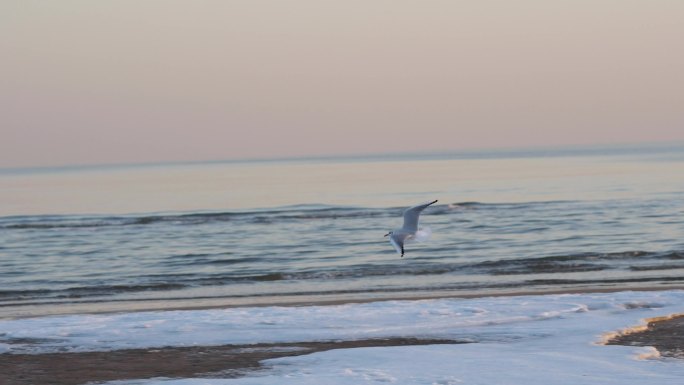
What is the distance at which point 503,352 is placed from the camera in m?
12.8

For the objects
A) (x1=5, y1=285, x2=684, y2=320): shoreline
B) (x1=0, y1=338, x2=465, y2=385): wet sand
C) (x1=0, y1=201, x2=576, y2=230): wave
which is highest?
(x1=0, y1=338, x2=465, y2=385): wet sand

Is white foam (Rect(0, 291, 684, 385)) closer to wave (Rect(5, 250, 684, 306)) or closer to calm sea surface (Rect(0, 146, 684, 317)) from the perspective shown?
calm sea surface (Rect(0, 146, 684, 317))

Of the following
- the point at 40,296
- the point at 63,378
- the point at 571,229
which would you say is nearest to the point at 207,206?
the point at 571,229

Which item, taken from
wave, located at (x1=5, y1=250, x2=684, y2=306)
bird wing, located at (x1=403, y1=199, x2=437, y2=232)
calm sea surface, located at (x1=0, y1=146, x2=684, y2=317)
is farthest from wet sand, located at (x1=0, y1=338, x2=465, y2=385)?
wave, located at (x1=5, y1=250, x2=684, y2=306)

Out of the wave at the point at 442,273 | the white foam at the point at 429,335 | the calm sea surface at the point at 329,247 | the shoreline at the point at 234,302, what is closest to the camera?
the white foam at the point at 429,335

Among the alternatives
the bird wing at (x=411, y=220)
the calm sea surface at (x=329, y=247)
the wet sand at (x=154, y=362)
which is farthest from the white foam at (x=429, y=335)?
the calm sea surface at (x=329, y=247)

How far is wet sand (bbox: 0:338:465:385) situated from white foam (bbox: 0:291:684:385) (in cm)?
38

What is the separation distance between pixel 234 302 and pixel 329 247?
35.8 ft

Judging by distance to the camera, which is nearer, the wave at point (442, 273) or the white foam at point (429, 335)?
the white foam at point (429, 335)

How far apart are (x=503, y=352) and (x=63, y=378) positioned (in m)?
4.98

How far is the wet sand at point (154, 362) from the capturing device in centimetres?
1234

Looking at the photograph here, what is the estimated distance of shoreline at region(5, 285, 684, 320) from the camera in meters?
19.5

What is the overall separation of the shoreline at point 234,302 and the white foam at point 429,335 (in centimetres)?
224

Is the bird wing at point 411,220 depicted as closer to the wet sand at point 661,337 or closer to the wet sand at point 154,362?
the wet sand at point 154,362
